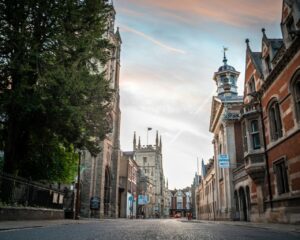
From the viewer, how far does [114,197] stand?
48250mm

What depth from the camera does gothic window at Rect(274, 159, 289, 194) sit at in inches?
681

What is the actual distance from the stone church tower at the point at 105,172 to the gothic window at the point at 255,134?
19.3 m

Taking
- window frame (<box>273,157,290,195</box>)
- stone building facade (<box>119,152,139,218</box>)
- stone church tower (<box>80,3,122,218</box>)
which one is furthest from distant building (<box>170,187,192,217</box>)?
window frame (<box>273,157,290,195</box>)

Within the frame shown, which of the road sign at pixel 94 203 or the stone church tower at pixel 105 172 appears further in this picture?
the stone church tower at pixel 105 172

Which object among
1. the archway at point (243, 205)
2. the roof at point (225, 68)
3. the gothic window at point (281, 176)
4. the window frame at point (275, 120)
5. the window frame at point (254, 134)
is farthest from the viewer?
the roof at point (225, 68)

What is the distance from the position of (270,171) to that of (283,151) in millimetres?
2812

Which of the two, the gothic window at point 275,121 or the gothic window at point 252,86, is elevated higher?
the gothic window at point 252,86

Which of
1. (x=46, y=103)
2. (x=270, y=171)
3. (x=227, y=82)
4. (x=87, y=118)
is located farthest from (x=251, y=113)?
(x=227, y=82)

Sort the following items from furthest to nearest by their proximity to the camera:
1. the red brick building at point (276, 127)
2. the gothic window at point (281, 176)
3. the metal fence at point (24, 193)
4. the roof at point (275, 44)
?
the roof at point (275, 44)
the gothic window at point (281, 176)
the red brick building at point (276, 127)
the metal fence at point (24, 193)

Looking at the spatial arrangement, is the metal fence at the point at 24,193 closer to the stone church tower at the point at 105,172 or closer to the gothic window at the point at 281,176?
the gothic window at the point at 281,176

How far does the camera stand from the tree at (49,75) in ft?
43.2

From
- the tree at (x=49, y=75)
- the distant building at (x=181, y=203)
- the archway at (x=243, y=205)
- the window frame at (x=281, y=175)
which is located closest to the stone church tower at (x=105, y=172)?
the archway at (x=243, y=205)

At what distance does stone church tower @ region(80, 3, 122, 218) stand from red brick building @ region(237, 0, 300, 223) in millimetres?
19549

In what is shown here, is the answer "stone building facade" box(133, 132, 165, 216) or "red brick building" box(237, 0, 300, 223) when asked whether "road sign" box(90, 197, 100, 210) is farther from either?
"stone building facade" box(133, 132, 165, 216)
